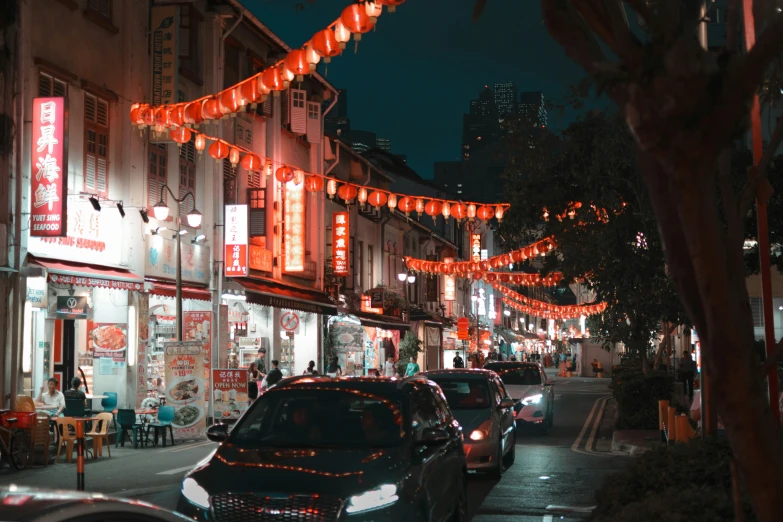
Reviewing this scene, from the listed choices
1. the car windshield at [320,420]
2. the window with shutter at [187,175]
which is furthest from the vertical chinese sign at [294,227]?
the car windshield at [320,420]

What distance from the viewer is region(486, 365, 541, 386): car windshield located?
24641 millimetres

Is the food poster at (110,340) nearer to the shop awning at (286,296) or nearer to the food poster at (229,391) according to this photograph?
the food poster at (229,391)

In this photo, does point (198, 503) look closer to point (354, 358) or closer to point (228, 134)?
point (228, 134)

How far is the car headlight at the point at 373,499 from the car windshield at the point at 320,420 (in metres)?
0.89

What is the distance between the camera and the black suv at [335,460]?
7.27m

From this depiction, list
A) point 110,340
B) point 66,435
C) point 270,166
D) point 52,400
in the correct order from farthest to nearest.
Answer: point 270,166 < point 110,340 < point 52,400 < point 66,435

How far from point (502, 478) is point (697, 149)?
11804mm

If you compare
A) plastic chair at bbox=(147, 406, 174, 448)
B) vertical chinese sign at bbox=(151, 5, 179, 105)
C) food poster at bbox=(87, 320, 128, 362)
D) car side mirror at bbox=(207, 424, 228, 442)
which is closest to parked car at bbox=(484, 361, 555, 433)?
plastic chair at bbox=(147, 406, 174, 448)

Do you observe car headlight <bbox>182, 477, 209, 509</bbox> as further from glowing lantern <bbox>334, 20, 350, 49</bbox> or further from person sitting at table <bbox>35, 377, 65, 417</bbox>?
person sitting at table <bbox>35, 377, 65, 417</bbox>

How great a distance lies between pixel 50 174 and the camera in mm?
17875

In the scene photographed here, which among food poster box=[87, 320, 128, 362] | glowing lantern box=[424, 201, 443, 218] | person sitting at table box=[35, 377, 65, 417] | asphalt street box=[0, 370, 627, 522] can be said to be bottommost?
asphalt street box=[0, 370, 627, 522]

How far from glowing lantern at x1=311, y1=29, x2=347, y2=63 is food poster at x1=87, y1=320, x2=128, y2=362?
27.6 feet

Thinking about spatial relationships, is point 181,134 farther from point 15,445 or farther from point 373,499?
point 373,499

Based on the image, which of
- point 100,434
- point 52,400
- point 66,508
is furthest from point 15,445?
point 66,508
